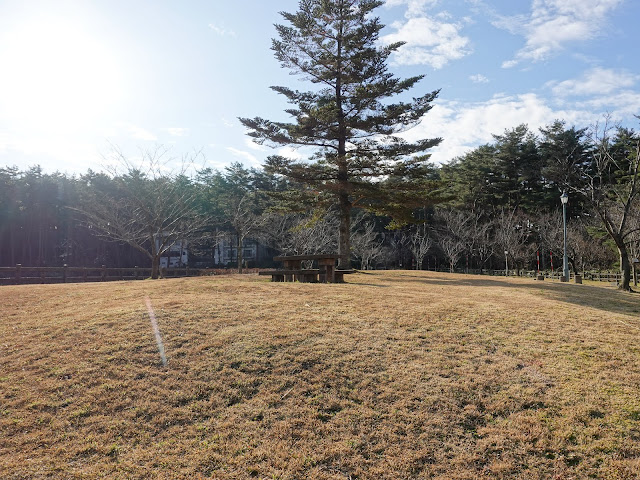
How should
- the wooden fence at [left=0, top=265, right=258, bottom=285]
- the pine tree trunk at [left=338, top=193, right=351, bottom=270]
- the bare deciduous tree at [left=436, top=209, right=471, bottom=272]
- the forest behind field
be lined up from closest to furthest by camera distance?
the pine tree trunk at [left=338, top=193, right=351, bottom=270] → the wooden fence at [left=0, top=265, right=258, bottom=285] → the forest behind field → the bare deciduous tree at [left=436, top=209, right=471, bottom=272]

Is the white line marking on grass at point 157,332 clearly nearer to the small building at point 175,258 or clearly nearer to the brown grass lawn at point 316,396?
the brown grass lawn at point 316,396

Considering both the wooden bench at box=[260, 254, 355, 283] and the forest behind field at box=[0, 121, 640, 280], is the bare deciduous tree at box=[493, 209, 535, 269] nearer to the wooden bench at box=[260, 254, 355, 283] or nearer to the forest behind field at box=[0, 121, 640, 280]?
the forest behind field at box=[0, 121, 640, 280]

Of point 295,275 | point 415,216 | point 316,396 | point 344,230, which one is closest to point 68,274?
point 344,230

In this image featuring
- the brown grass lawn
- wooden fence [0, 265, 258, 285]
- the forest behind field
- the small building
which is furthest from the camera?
the small building

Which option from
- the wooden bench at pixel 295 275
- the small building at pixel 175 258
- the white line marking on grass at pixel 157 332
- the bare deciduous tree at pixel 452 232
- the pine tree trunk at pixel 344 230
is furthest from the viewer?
the small building at pixel 175 258

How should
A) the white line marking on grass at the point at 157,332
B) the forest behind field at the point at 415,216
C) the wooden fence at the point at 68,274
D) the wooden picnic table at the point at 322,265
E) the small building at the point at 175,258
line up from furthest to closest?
the small building at the point at 175,258 → the forest behind field at the point at 415,216 → the wooden fence at the point at 68,274 → the wooden picnic table at the point at 322,265 → the white line marking on grass at the point at 157,332

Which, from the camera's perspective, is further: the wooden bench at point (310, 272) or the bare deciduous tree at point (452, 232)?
the bare deciduous tree at point (452, 232)

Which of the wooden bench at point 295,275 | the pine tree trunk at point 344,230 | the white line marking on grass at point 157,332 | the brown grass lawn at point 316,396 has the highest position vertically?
the pine tree trunk at point 344,230

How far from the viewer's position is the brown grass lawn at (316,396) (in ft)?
11.1

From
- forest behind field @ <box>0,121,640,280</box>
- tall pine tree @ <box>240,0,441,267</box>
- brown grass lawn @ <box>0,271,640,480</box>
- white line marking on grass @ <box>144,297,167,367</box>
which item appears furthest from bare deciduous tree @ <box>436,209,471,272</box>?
white line marking on grass @ <box>144,297,167,367</box>

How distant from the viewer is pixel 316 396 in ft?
13.9

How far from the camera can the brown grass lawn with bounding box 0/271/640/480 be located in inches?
133

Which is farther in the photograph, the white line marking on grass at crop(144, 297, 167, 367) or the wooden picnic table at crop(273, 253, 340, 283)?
the wooden picnic table at crop(273, 253, 340, 283)

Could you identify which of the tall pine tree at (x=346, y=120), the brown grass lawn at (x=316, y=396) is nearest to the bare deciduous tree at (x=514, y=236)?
the tall pine tree at (x=346, y=120)
